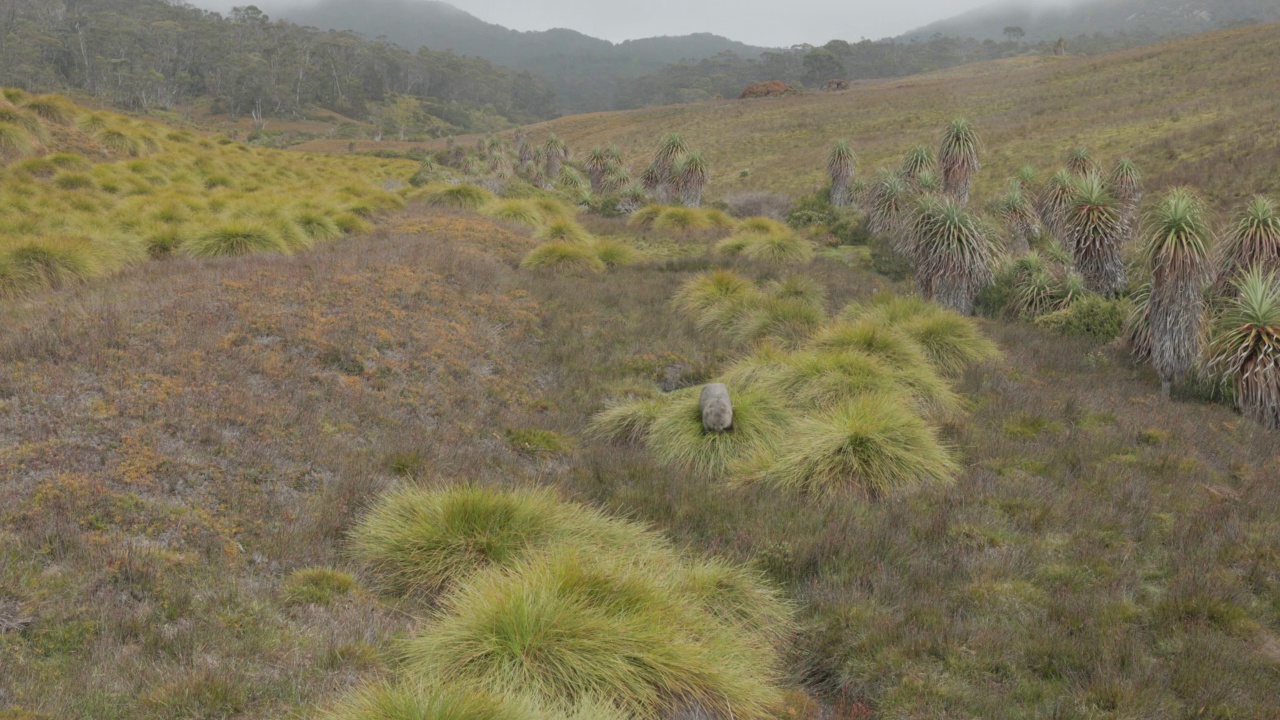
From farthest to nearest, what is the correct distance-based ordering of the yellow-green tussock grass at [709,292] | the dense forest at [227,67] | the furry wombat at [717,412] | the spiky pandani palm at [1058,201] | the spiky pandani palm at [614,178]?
1. the dense forest at [227,67]
2. the spiky pandani palm at [614,178]
3. the spiky pandani palm at [1058,201]
4. the yellow-green tussock grass at [709,292]
5. the furry wombat at [717,412]

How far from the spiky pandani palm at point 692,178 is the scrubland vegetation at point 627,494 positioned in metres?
14.1

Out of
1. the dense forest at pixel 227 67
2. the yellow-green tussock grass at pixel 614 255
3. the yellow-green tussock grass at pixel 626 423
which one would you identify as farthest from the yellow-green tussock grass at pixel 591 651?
the dense forest at pixel 227 67

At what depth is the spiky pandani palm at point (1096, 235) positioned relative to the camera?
13.9 meters

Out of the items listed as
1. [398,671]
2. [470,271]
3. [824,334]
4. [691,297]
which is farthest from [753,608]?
[470,271]

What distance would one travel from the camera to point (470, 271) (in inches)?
539

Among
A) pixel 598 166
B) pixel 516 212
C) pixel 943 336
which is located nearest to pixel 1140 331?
pixel 943 336

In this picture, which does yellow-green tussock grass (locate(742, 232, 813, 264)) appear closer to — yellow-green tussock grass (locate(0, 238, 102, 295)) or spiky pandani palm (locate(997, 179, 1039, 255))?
spiky pandani palm (locate(997, 179, 1039, 255))

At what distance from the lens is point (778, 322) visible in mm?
11961

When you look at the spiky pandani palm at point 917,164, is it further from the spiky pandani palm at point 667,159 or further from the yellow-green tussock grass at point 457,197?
the yellow-green tussock grass at point 457,197

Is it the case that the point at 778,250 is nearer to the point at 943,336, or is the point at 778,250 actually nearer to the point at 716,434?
the point at 943,336

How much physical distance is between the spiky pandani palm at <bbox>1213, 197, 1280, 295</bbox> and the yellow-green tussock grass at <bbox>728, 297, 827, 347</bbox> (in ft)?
23.0

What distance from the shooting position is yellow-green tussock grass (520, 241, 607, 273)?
15.8 metres

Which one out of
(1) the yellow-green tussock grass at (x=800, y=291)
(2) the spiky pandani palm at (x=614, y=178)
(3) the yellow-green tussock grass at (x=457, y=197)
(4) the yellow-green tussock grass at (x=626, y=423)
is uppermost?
(2) the spiky pandani palm at (x=614, y=178)

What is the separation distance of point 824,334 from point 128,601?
8915 millimetres
